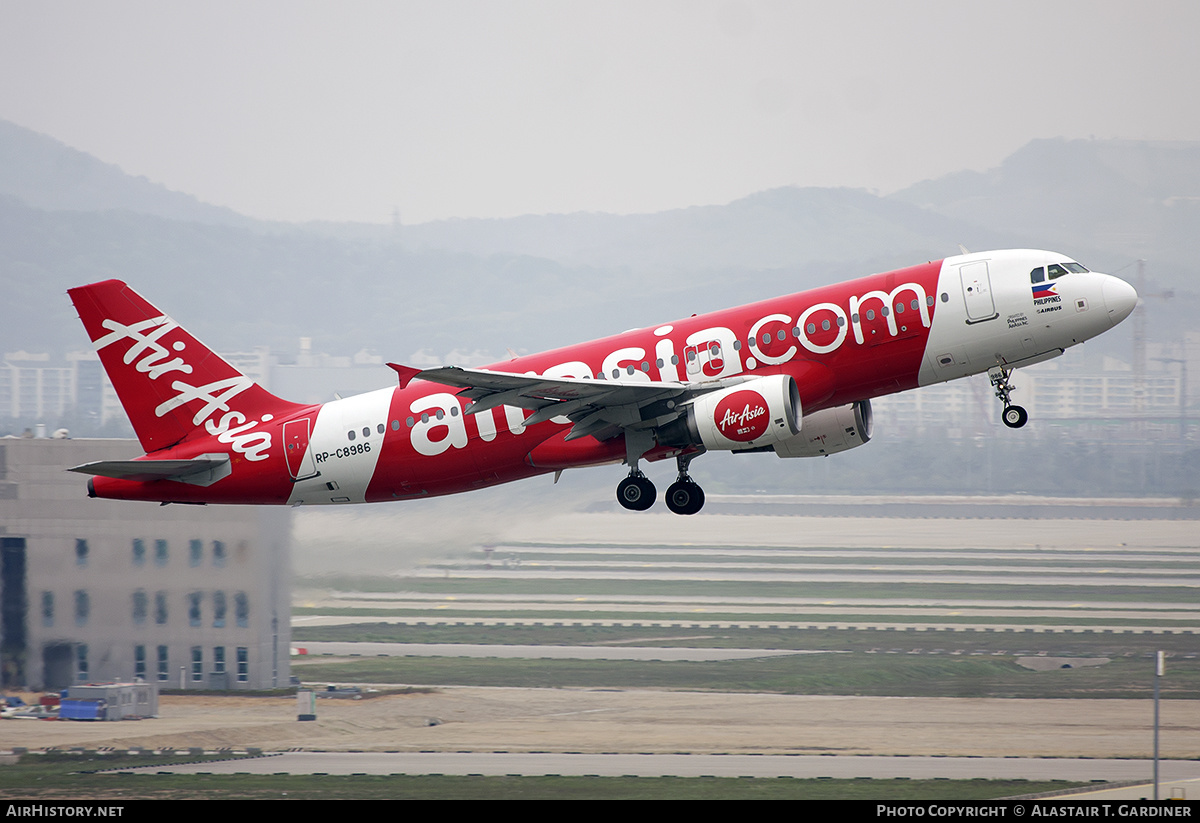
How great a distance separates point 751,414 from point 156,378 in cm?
1852

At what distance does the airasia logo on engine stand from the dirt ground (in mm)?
28016

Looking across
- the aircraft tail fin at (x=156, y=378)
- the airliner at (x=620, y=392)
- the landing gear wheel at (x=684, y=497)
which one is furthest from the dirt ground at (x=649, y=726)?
the aircraft tail fin at (x=156, y=378)

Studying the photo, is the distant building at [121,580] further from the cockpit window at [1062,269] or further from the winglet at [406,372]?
the cockpit window at [1062,269]

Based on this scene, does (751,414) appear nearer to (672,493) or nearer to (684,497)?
(684,497)

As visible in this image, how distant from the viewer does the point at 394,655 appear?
81.1 m

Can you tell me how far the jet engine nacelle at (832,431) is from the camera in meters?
39.4

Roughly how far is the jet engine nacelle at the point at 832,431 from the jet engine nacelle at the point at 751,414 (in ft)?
12.3

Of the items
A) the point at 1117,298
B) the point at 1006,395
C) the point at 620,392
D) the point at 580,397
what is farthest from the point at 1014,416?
the point at 580,397

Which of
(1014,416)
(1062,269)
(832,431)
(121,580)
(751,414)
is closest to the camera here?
(751,414)

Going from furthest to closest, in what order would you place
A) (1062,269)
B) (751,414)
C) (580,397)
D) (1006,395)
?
(1006,395) → (1062,269) → (580,397) → (751,414)

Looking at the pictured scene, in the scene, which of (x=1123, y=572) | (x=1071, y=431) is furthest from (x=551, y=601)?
(x=1071, y=431)

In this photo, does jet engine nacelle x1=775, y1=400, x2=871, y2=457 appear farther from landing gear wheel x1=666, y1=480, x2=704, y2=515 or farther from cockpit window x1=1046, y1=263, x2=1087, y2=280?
cockpit window x1=1046, y1=263, x2=1087, y2=280

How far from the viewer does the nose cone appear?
36.0 meters

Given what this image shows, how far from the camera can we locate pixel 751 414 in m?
35.2
